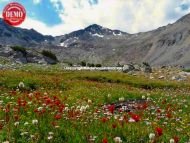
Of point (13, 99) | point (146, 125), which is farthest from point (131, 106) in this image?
point (146, 125)

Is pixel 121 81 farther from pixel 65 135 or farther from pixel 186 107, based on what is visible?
pixel 65 135

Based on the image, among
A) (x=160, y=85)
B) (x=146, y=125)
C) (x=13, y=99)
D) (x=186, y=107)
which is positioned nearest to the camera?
(x=146, y=125)

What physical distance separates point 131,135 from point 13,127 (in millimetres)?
3156

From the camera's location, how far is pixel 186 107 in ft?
66.9

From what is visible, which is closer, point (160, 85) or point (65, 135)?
point (65, 135)

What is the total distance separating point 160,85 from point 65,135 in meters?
34.4

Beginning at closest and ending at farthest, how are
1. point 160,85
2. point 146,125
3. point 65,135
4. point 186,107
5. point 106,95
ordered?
point 65,135 → point 146,125 → point 186,107 → point 106,95 → point 160,85

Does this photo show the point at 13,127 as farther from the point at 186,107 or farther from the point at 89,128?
the point at 186,107

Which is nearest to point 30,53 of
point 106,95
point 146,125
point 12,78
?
point 12,78

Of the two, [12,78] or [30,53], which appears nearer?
[12,78]

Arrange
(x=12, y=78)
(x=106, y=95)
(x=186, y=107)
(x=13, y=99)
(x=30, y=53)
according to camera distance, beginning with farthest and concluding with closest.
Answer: (x=30, y=53), (x=12, y=78), (x=106, y=95), (x=186, y=107), (x=13, y=99)

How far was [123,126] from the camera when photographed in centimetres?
1216

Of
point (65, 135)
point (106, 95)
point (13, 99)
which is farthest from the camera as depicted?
point (106, 95)

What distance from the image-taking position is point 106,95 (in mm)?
23422
